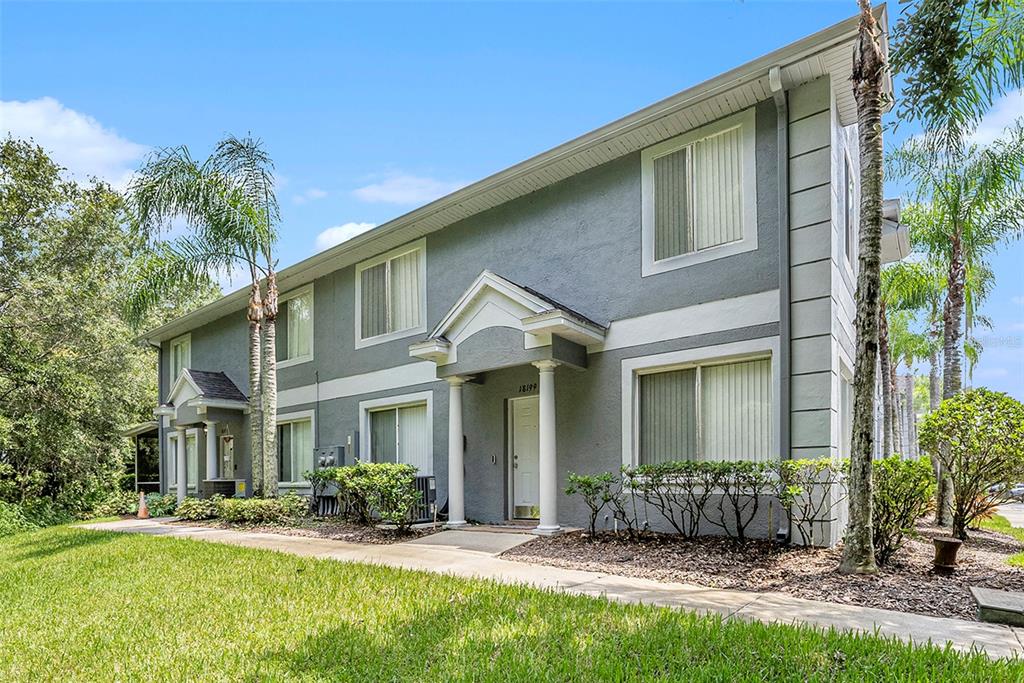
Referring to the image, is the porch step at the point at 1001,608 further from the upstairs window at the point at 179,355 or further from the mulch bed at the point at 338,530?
the upstairs window at the point at 179,355

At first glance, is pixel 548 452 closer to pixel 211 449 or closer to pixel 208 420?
pixel 208 420

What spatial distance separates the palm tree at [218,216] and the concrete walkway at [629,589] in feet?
18.5

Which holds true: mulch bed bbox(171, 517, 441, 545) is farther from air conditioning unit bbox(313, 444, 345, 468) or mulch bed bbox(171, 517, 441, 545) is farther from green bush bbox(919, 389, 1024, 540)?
green bush bbox(919, 389, 1024, 540)

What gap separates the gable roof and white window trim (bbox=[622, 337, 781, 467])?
10.7ft

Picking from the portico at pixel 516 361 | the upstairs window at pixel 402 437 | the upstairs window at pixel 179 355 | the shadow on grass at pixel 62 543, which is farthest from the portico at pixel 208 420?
the portico at pixel 516 361

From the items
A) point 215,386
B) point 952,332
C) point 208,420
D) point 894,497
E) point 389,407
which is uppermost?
point 952,332

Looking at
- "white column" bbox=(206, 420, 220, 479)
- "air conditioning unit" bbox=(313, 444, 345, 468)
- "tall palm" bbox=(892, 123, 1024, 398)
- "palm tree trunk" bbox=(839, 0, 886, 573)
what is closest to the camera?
"palm tree trunk" bbox=(839, 0, 886, 573)

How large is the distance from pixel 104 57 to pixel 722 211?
1189 centimetres

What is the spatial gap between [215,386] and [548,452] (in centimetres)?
1257

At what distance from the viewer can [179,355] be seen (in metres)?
23.5

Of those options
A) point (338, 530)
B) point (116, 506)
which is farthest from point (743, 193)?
point (116, 506)

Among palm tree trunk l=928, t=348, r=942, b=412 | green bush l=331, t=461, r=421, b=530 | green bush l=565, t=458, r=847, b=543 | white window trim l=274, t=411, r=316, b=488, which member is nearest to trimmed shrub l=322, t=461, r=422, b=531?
green bush l=331, t=461, r=421, b=530

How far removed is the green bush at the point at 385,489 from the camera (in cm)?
1110

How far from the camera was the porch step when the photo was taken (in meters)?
5.41
